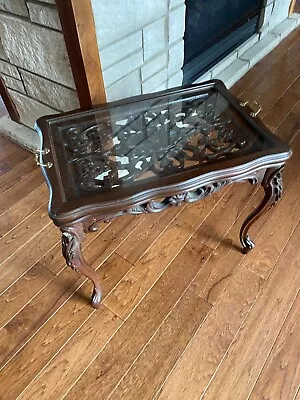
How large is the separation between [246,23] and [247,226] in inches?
62.1

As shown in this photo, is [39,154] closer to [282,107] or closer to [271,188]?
[271,188]

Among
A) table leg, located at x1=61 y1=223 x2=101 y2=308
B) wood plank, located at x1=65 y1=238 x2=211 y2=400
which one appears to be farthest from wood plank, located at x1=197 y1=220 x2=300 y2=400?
table leg, located at x1=61 y1=223 x2=101 y2=308

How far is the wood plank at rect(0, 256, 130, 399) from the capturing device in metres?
1.01

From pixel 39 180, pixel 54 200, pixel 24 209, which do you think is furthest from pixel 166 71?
pixel 54 200

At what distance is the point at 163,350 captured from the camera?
3.45 ft

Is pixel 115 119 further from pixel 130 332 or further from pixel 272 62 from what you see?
pixel 272 62

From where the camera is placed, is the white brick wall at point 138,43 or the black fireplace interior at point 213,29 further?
the black fireplace interior at point 213,29

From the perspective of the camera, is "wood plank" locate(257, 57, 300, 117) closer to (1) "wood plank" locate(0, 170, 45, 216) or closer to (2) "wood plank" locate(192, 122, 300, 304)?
(2) "wood plank" locate(192, 122, 300, 304)

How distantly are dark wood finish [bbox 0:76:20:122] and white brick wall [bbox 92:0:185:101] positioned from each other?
63 centimetres

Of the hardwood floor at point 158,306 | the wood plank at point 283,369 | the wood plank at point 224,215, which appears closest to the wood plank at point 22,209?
the hardwood floor at point 158,306

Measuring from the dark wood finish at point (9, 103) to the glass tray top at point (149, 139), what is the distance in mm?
748

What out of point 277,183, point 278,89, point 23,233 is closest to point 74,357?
point 23,233

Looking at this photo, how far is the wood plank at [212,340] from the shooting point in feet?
3.23

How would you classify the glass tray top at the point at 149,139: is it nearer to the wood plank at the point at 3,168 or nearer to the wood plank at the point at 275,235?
the wood plank at the point at 275,235
